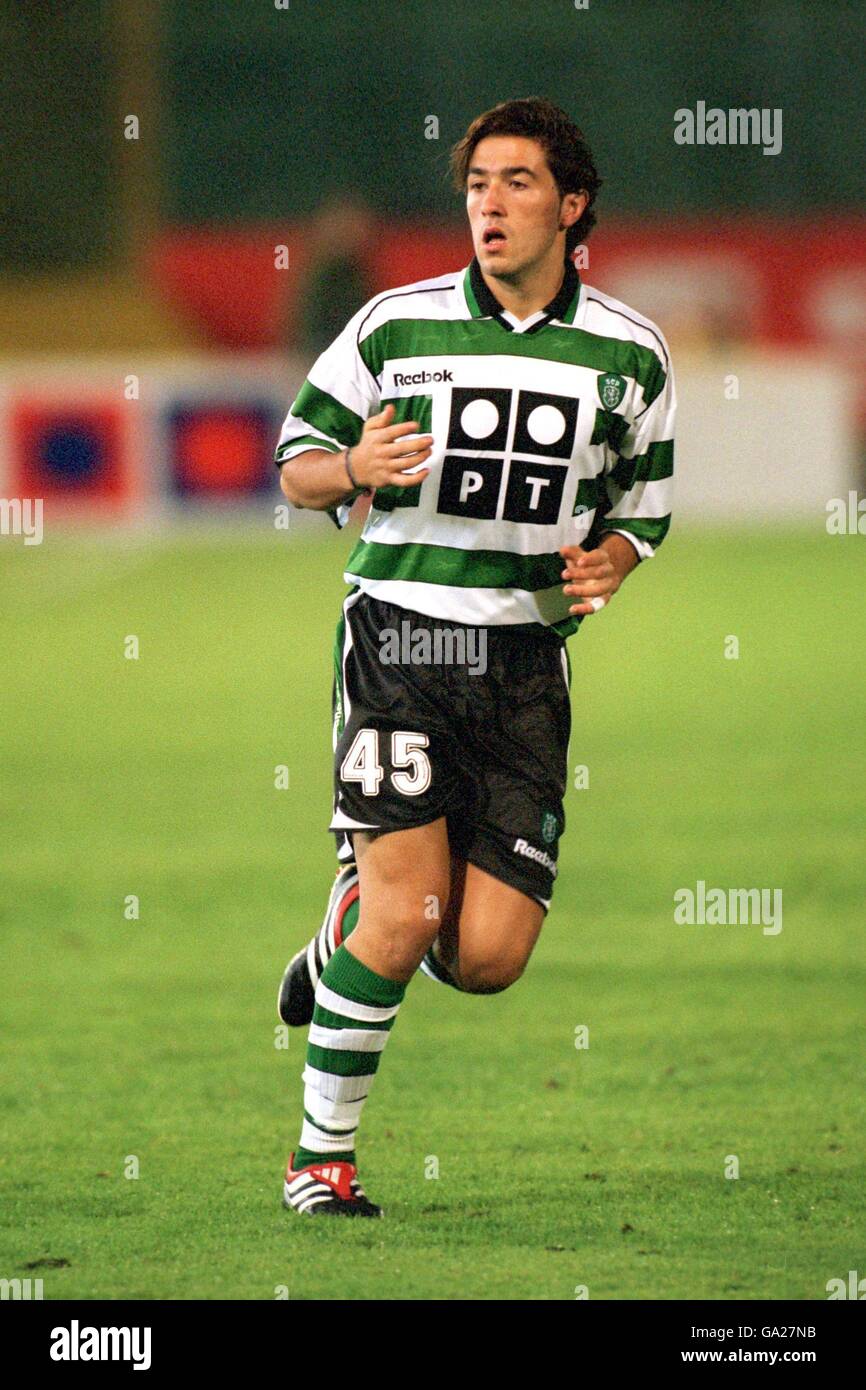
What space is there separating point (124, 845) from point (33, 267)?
23.9 m

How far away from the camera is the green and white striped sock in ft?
15.8

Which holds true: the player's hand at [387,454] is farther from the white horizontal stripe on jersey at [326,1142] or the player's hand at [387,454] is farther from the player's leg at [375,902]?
the white horizontal stripe on jersey at [326,1142]

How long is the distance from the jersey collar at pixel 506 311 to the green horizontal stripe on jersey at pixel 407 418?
241mm

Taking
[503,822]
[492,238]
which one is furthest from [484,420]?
[503,822]

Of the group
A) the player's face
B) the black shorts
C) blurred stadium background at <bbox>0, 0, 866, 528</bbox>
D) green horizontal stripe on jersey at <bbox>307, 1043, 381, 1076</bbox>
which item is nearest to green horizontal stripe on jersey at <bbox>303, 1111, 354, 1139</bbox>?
green horizontal stripe on jersey at <bbox>307, 1043, 381, 1076</bbox>

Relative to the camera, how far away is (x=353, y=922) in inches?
199

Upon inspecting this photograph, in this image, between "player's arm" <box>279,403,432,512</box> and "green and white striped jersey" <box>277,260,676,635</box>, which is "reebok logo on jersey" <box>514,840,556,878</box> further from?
"player's arm" <box>279,403,432,512</box>

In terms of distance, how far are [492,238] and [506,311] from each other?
0.54 ft

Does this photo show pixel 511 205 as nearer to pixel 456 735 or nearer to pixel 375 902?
pixel 456 735

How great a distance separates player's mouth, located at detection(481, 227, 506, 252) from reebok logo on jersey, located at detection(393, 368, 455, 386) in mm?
280

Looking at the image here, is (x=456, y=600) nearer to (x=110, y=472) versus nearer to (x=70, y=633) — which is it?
(x=70, y=633)

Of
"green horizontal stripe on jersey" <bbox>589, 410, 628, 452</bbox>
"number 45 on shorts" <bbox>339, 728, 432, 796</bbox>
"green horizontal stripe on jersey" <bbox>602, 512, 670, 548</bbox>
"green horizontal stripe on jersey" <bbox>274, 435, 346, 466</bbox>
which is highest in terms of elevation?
"green horizontal stripe on jersey" <bbox>589, 410, 628, 452</bbox>

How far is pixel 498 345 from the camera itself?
4848 mm

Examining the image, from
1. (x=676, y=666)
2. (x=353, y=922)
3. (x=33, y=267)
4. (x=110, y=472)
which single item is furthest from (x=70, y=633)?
(x=33, y=267)
